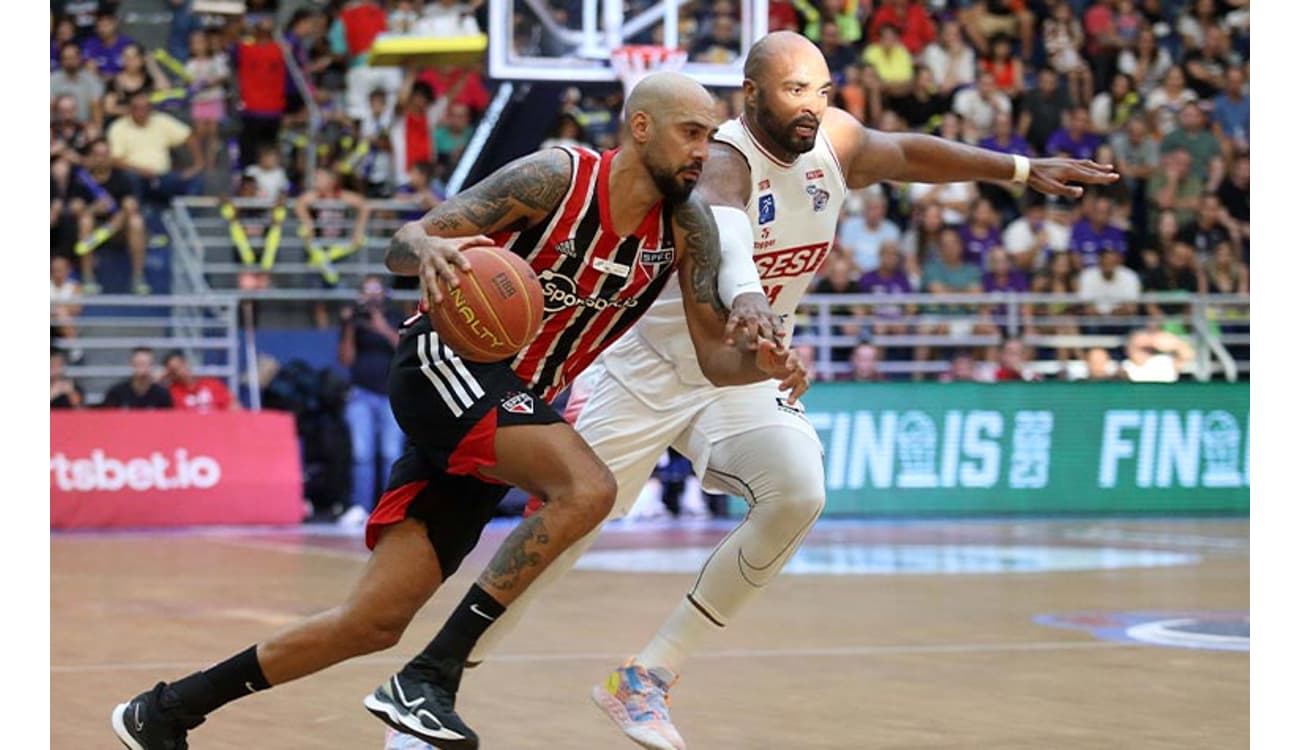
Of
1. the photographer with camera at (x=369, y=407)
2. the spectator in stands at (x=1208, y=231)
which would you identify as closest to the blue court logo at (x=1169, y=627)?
the photographer with camera at (x=369, y=407)

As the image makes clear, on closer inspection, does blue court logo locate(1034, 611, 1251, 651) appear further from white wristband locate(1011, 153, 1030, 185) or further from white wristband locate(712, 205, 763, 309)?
white wristband locate(712, 205, 763, 309)

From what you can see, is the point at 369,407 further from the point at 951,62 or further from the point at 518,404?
the point at 518,404

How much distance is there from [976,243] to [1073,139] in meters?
2.16

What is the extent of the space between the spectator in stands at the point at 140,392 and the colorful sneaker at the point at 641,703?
38.0ft

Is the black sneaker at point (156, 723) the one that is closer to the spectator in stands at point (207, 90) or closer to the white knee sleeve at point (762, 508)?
the white knee sleeve at point (762, 508)

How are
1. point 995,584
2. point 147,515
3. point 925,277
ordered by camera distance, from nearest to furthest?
1. point 995,584
2. point 147,515
3. point 925,277

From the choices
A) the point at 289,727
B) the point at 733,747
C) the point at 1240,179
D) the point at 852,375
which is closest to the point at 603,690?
the point at 733,747

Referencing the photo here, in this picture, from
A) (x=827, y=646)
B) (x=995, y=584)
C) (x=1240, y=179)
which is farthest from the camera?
(x=1240, y=179)

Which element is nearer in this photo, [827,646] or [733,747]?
[733,747]

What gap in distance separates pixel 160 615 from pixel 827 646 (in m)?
3.78

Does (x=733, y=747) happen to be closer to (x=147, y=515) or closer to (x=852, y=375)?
(x=147, y=515)

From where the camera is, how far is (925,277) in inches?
808

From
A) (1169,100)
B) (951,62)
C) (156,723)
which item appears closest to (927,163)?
(156,723)

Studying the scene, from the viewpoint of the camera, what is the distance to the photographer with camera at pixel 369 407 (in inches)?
717
